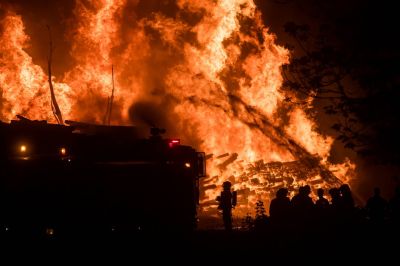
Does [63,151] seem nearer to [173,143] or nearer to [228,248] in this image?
[173,143]

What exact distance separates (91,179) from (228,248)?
350cm

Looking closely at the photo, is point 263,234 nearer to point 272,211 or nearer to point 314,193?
point 272,211

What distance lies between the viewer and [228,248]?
12.8 metres

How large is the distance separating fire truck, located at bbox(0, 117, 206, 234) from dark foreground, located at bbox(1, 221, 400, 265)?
261 mm

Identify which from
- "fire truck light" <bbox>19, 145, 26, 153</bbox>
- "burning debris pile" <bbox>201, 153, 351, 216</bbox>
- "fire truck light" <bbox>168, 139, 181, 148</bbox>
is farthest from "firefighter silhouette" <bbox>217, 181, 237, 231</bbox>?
"burning debris pile" <bbox>201, 153, 351, 216</bbox>

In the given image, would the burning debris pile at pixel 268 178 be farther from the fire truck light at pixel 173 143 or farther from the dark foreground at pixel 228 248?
the dark foreground at pixel 228 248

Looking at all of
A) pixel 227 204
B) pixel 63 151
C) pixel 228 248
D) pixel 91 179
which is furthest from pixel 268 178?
pixel 63 151

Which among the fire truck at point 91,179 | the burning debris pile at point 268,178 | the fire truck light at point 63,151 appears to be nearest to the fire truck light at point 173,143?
the fire truck at point 91,179

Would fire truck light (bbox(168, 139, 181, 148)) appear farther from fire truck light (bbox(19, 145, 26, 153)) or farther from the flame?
the flame

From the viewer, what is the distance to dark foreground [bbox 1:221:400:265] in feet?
36.1

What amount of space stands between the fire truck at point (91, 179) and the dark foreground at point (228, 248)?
261mm

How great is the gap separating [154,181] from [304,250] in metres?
4.24

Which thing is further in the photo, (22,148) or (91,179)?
(91,179)

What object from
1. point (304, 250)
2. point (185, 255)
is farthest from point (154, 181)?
point (304, 250)
